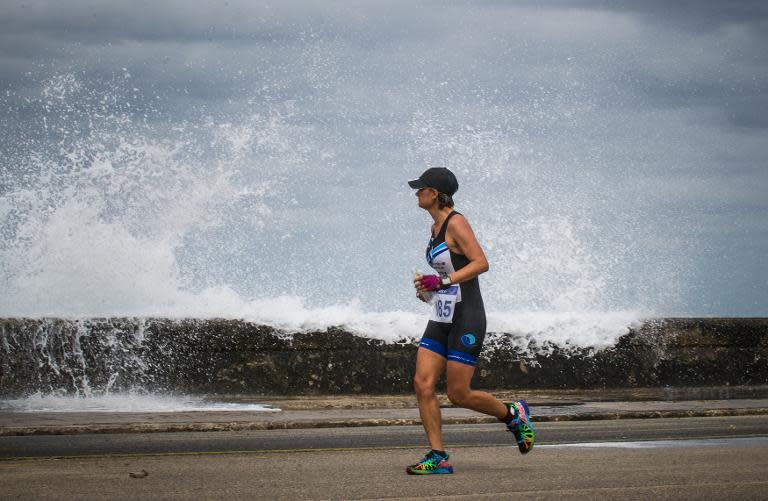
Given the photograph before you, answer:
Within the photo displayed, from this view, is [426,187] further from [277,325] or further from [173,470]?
[277,325]

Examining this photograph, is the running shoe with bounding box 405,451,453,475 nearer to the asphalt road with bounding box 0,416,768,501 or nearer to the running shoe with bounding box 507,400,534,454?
the asphalt road with bounding box 0,416,768,501

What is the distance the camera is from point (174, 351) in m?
12.3

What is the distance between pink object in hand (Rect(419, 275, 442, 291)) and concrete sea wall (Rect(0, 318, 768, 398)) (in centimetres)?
569

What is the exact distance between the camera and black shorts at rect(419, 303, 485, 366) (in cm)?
724

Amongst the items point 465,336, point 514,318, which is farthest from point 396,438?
point 514,318

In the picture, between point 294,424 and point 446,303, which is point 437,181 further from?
point 294,424

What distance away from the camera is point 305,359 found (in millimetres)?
12805

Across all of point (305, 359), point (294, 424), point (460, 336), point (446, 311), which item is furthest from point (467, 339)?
point (305, 359)

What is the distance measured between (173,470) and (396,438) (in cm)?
249

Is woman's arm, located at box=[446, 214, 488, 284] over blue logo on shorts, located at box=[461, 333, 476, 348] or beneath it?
over

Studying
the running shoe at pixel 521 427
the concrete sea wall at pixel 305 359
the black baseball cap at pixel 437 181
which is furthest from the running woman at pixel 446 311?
the concrete sea wall at pixel 305 359

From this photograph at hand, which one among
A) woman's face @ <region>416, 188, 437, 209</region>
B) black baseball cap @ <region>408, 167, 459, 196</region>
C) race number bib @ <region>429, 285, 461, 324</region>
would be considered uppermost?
black baseball cap @ <region>408, 167, 459, 196</region>

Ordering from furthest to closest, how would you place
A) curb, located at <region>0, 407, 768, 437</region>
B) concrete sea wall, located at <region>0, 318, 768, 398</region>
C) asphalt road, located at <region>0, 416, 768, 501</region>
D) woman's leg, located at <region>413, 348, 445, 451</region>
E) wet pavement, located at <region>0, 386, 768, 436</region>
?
concrete sea wall, located at <region>0, 318, 768, 398</region> → wet pavement, located at <region>0, 386, 768, 436</region> → curb, located at <region>0, 407, 768, 437</region> → woman's leg, located at <region>413, 348, 445, 451</region> → asphalt road, located at <region>0, 416, 768, 501</region>

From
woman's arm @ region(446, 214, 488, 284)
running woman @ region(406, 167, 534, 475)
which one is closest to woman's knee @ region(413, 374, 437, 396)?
running woman @ region(406, 167, 534, 475)
